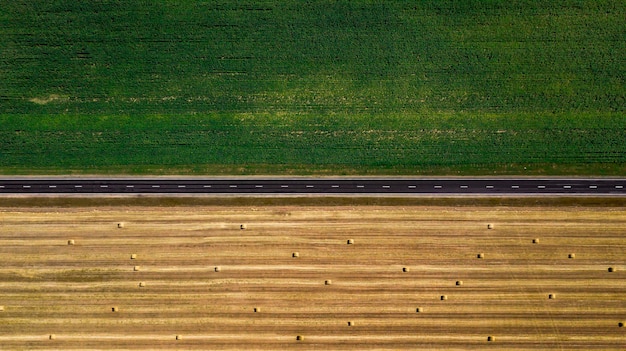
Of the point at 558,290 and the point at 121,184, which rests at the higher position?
the point at 121,184

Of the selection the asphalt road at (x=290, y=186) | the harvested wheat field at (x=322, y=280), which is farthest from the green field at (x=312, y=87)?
the harvested wheat field at (x=322, y=280)

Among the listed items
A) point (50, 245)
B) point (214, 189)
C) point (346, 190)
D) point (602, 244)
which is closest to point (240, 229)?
point (214, 189)

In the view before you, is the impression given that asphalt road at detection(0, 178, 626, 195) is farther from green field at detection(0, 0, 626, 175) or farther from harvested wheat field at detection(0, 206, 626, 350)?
harvested wheat field at detection(0, 206, 626, 350)

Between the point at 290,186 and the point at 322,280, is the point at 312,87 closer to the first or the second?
the point at 290,186

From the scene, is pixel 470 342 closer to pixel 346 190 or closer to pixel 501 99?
pixel 346 190

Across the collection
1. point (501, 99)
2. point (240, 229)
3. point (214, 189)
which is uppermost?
point (501, 99)

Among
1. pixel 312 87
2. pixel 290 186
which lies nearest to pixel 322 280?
pixel 290 186

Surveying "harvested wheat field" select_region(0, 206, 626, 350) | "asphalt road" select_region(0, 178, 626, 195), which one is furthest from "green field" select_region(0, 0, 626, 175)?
"harvested wheat field" select_region(0, 206, 626, 350)
